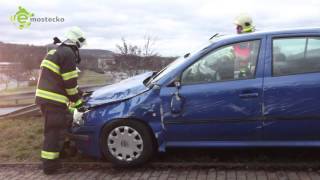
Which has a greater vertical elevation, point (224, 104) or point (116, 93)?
point (116, 93)

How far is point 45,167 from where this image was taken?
20.0ft

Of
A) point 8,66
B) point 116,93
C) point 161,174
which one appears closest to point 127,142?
point 161,174

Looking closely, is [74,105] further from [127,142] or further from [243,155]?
[243,155]

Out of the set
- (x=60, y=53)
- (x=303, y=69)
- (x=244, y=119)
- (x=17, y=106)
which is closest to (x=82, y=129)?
(x=60, y=53)

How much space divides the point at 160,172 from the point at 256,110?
1.36 m

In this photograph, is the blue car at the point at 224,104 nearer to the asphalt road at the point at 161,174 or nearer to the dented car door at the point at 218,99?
the dented car door at the point at 218,99

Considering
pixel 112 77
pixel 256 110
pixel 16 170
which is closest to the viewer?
pixel 256 110

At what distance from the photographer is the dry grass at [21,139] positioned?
690cm

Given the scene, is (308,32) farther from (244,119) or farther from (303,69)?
(244,119)

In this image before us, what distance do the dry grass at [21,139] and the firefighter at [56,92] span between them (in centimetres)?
66

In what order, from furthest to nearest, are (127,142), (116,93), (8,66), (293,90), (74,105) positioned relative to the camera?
(8,66)
(74,105)
(116,93)
(127,142)
(293,90)

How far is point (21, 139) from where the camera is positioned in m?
7.68

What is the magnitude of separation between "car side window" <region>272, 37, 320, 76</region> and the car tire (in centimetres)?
170

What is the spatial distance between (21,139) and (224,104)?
3658mm
